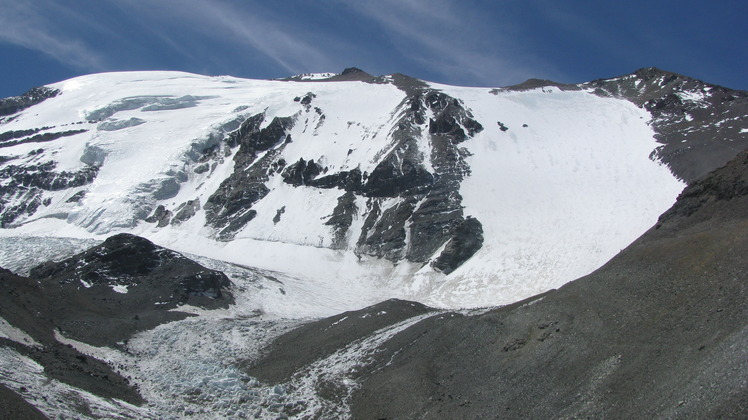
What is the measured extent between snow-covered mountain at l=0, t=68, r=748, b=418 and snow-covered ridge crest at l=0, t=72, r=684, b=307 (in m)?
0.43

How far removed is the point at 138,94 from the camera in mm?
167375

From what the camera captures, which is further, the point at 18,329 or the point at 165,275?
the point at 165,275

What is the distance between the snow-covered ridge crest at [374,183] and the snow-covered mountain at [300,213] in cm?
43

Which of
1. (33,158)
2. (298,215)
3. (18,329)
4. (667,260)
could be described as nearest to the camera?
(667,260)

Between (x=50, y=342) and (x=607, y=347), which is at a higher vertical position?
(x=50, y=342)

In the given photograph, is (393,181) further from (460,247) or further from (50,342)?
(50,342)

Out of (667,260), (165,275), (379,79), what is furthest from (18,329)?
(379,79)

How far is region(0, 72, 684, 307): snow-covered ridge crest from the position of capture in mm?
85125

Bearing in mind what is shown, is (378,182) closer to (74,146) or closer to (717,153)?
(717,153)

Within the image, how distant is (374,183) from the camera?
106 metres

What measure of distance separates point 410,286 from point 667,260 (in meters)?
48.0

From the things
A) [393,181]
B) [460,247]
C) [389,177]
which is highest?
[389,177]

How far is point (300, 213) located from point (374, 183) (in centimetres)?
1369

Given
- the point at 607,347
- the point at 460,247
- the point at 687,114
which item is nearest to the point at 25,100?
the point at 460,247
